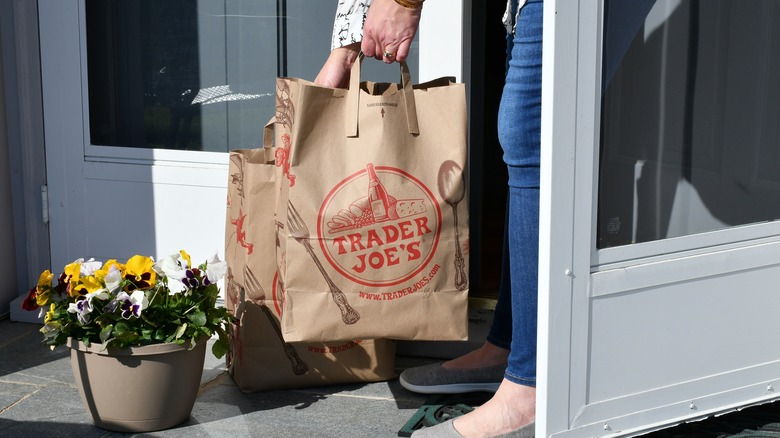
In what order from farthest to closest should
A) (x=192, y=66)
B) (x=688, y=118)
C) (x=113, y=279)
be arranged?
1. (x=192, y=66)
2. (x=113, y=279)
3. (x=688, y=118)

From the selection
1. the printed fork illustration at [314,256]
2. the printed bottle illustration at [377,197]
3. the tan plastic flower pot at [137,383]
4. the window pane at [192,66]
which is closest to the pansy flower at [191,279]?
the tan plastic flower pot at [137,383]

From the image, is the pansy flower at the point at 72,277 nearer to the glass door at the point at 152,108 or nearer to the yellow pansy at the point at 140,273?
the yellow pansy at the point at 140,273

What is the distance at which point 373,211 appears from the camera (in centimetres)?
216

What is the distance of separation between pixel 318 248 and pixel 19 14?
4.66 ft

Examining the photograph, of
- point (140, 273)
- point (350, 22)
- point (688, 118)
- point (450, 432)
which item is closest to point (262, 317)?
point (140, 273)

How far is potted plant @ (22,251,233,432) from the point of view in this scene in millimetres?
2174

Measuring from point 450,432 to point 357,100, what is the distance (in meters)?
0.73

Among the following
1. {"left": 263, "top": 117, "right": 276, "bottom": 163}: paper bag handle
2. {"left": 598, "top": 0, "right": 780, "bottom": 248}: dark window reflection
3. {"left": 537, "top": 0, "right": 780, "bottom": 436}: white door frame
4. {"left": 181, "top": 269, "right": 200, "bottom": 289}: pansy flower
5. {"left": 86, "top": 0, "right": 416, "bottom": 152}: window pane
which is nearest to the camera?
{"left": 537, "top": 0, "right": 780, "bottom": 436}: white door frame

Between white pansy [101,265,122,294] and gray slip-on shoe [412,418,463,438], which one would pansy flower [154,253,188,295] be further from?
gray slip-on shoe [412,418,463,438]

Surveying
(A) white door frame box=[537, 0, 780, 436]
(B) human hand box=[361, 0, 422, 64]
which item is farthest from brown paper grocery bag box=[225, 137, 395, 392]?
(A) white door frame box=[537, 0, 780, 436]

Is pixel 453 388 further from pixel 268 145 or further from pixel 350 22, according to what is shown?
pixel 350 22

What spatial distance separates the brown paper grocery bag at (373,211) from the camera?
2137mm

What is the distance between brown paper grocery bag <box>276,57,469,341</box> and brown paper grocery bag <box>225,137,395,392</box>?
0.61 ft

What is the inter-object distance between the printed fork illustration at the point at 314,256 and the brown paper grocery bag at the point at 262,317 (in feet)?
0.63
